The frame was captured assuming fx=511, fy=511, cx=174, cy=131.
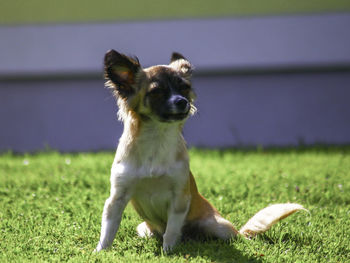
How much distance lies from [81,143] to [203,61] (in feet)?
8.26

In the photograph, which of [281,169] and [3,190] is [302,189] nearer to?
[281,169]

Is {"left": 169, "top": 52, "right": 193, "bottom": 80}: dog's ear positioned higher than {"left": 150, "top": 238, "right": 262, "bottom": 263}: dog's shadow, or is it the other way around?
{"left": 169, "top": 52, "right": 193, "bottom": 80}: dog's ear

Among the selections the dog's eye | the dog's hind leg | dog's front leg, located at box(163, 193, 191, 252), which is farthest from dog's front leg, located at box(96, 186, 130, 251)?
the dog's eye

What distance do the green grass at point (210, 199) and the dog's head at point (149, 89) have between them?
998mm

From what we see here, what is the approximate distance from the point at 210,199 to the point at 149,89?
6.63 feet

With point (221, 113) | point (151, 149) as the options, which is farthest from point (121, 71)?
point (221, 113)

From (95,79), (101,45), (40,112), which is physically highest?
(101,45)

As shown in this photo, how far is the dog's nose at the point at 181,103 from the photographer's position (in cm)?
347

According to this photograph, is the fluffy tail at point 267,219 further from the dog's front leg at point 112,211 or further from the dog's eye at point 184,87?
the dog's eye at point 184,87

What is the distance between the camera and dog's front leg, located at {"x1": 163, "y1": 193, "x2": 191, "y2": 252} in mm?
3654

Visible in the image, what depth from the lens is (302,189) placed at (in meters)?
5.54

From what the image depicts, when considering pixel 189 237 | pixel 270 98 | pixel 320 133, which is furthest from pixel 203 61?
pixel 189 237

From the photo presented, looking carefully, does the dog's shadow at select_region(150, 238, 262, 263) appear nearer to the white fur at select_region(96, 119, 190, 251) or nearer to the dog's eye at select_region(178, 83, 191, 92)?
the white fur at select_region(96, 119, 190, 251)

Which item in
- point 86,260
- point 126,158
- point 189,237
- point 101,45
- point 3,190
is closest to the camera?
point 86,260
